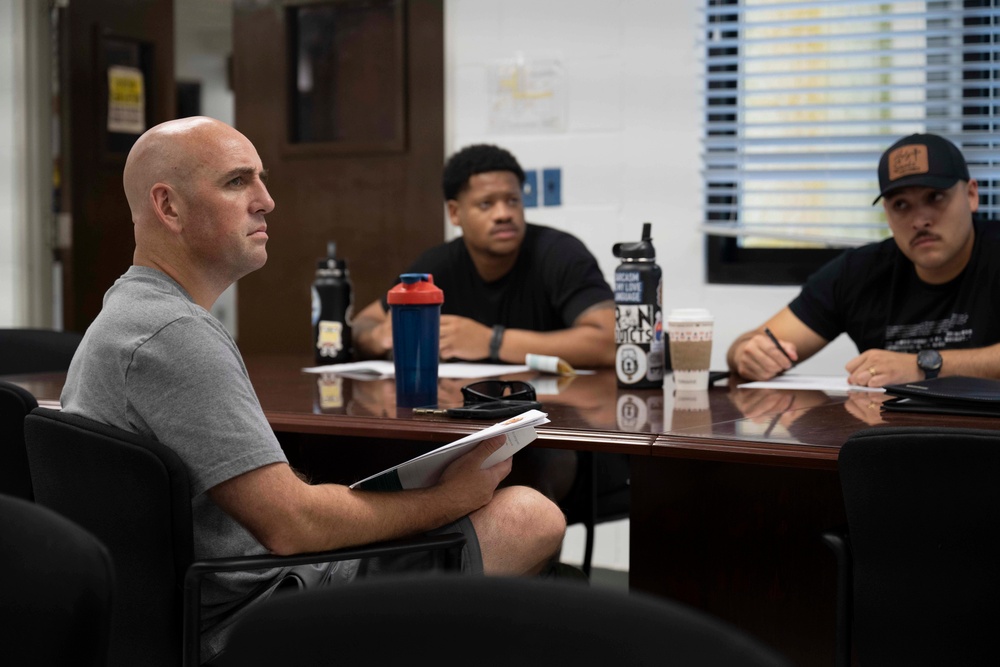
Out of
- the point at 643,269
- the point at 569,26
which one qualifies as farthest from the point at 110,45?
the point at 643,269

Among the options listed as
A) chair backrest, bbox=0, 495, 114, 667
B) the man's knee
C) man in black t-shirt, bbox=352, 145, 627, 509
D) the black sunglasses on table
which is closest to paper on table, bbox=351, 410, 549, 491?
the man's knee

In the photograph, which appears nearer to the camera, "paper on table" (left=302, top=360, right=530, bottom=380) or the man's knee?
the man's knee

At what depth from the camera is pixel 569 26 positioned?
374 centimetres

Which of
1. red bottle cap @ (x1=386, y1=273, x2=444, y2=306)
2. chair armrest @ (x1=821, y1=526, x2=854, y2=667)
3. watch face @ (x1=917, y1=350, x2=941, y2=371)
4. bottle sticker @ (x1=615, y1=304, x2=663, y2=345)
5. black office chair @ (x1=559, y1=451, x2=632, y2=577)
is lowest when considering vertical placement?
black office chair @ (x1=559, y1=451, x2=632, y2=577)

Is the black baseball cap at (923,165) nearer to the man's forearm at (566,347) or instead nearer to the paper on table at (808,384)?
the paper on table at (808,384)

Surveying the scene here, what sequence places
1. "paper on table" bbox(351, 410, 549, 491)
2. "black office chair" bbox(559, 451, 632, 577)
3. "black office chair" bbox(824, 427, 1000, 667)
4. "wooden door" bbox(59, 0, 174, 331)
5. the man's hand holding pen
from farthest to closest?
"wooden door" bbox(59, 0, 174, 331), "black office chair" bbox(559, 451, 632, 577), the man's hand holding pen, "paper on table" bbox(351, 410, 549, 491), "black office chair" bbox(824, 427, 1000, 667)

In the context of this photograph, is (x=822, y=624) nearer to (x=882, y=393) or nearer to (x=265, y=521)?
(x=882, y=393)

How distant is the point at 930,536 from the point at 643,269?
2.92ft

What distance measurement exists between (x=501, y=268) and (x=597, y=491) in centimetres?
83

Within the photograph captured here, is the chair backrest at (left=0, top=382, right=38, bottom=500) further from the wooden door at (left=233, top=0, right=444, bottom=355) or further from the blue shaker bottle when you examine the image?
the wooden door at (left=233, top=0, right=444, bottom=355)

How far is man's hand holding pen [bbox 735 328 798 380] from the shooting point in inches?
95.3

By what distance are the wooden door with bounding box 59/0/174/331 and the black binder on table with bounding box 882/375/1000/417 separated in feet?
11.7

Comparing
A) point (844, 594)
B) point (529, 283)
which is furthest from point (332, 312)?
point (844, 594)

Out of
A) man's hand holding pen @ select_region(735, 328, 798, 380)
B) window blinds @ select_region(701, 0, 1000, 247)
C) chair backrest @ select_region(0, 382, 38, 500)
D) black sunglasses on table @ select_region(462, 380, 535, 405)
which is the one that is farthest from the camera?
window blinds @ select_region(701, 0, 1000, 247)
